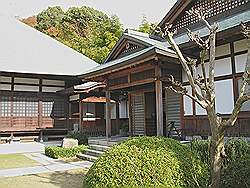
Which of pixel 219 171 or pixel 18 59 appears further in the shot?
pixel 18 59

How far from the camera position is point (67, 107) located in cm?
1969

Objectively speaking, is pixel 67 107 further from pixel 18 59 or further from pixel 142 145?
pixel 142 145

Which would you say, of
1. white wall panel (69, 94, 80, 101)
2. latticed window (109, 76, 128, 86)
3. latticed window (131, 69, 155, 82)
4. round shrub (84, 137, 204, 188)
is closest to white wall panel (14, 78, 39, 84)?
white wall panel (69, 94, 80, 101)

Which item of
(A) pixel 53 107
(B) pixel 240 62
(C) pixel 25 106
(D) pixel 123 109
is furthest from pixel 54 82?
(B) pixel 240 62

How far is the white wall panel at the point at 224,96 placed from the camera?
975 cm

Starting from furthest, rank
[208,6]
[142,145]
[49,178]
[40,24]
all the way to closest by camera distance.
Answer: [40,24], [208,6], [49,178], [142,145]

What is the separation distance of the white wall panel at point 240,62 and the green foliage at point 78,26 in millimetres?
24176

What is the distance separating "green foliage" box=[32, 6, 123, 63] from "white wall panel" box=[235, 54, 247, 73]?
952 inches

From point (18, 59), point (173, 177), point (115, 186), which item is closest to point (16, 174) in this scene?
point (115, 186)

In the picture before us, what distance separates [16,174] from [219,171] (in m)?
6.30

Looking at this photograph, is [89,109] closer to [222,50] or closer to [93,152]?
[93,152]

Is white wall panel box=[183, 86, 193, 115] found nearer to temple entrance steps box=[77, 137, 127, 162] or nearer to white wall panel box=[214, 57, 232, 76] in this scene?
white wall panel box=[214, 57, 232, 76]

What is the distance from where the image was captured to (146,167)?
5.57m

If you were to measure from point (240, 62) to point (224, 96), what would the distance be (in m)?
1.35
